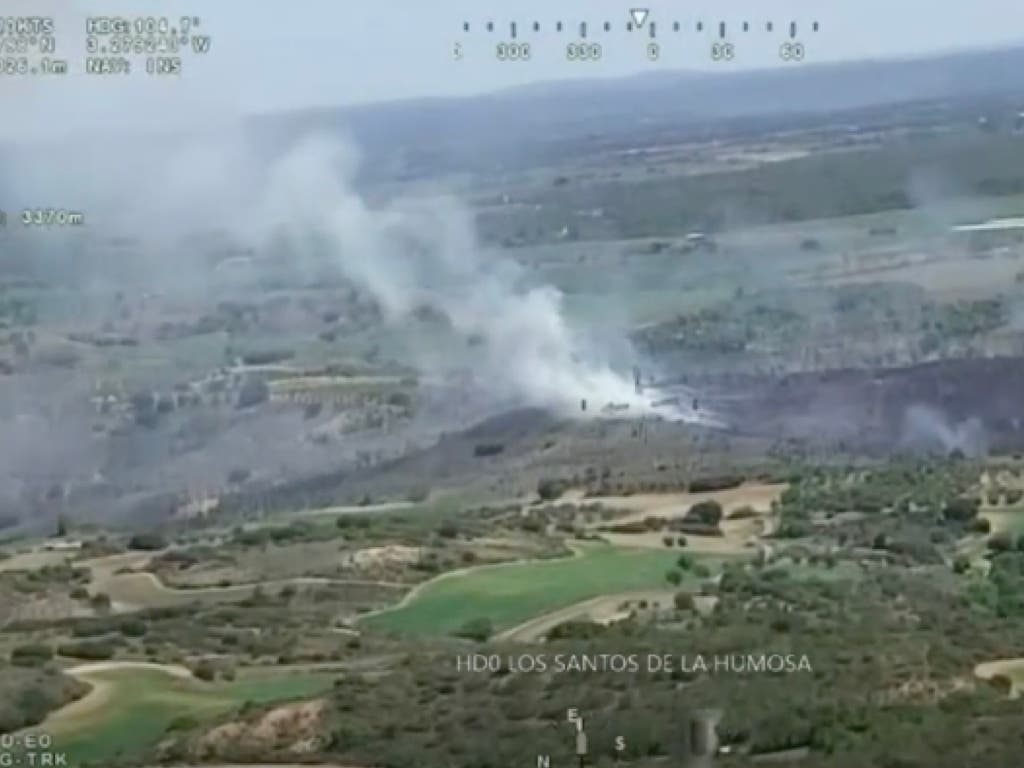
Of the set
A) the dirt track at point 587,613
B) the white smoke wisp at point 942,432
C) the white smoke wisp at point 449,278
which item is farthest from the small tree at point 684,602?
the white smoke wisp at point 942,432

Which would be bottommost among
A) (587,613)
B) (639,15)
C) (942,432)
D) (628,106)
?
(587,613)

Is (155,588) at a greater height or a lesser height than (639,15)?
lesser

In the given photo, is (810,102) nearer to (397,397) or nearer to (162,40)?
(397,397)

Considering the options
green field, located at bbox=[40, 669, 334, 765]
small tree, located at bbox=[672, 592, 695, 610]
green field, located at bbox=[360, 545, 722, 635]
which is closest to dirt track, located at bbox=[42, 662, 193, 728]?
green field, located at bbox=[40, 669, 334, 765]

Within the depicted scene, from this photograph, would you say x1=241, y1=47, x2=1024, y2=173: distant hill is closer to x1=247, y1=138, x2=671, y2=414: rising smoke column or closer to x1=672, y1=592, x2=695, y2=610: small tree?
x1=247, y1=138, x2=671, y2=414: rising smoke column

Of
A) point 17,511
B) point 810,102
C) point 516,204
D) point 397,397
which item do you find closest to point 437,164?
point 516,204
